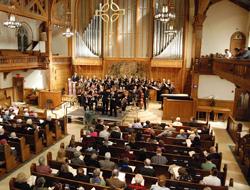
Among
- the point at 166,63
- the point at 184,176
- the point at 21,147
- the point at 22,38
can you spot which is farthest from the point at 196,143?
the point at 22,38

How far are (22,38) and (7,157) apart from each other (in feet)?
40.6

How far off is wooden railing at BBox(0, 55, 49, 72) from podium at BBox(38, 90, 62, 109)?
1858 millimetres

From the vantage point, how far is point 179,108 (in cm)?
1341

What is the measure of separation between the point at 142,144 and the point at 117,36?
38.3 ft

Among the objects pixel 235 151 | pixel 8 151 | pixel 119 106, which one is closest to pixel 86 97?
pixel 119 106

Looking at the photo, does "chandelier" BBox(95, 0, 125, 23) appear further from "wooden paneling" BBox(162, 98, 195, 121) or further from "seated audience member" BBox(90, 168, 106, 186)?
"seated audience member" BBox(90, 168, 106, 186)

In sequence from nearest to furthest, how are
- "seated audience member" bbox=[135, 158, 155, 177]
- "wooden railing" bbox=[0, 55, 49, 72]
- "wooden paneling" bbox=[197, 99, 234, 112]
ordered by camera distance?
1. "seated audience member" bbox=[135, 158, 155, 177]
2. "wooden railing" bbox=[0, 55, 49, 72]
3. "wooden paneling" bbox=[197, 99, 234, 112]

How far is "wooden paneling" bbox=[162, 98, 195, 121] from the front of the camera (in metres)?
13.3

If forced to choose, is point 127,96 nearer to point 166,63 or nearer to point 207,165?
point 166,63

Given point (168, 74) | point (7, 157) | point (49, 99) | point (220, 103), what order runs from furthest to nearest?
1. point (168, 74)
2. point (49, 99)
3. point (220, 103)
4. point (7, 157)

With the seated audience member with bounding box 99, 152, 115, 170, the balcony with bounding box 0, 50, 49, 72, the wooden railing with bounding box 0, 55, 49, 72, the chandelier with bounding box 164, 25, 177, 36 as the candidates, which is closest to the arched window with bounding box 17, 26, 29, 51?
the balcony with bounding box 0, 50, 49, 72

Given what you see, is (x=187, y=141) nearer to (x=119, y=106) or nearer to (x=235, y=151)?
(x=235, y=151)

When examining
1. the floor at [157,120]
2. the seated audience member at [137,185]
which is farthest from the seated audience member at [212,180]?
the floor at [157,120]

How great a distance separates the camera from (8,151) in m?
7.73
